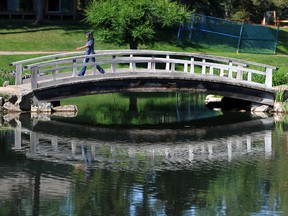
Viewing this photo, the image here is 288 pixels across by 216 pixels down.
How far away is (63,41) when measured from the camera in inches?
2280

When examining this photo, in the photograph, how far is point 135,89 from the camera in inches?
1516

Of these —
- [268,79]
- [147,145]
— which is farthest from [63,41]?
[147,145]

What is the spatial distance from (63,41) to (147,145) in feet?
93.4

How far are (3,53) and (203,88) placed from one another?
15825mm

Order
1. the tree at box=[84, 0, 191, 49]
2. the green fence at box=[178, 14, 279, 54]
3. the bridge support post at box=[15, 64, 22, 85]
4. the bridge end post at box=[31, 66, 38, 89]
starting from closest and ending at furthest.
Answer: the bridge end post at box=[31, 66, 38, 89] → the bridge support post at box=[15, 64, 22, 85] → the tree at box=[84, 0, 191, 49] → the green fence at box=[178, 14, 279, 54]

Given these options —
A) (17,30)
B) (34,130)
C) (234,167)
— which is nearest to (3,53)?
(17,30)

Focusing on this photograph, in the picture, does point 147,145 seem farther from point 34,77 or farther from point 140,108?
point 140,108

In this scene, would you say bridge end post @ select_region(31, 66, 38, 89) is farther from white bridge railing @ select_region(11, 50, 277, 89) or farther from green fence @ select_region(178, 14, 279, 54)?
green fence @ select_region(178, 14, 279, 54)

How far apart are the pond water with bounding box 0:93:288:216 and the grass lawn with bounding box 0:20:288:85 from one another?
15246mm

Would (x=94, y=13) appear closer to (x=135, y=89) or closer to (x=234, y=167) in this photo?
(x=135, y=89)

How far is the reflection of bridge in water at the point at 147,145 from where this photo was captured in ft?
90.0

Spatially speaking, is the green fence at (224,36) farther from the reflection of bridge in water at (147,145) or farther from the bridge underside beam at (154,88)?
the reflection of bridge in water at (147,145)

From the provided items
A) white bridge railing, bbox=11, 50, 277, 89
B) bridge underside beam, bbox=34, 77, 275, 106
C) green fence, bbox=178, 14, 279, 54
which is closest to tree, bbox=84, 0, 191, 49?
white bridge railing, bbox=11, 50, 277, 89

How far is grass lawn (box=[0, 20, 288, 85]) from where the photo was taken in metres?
55.4
